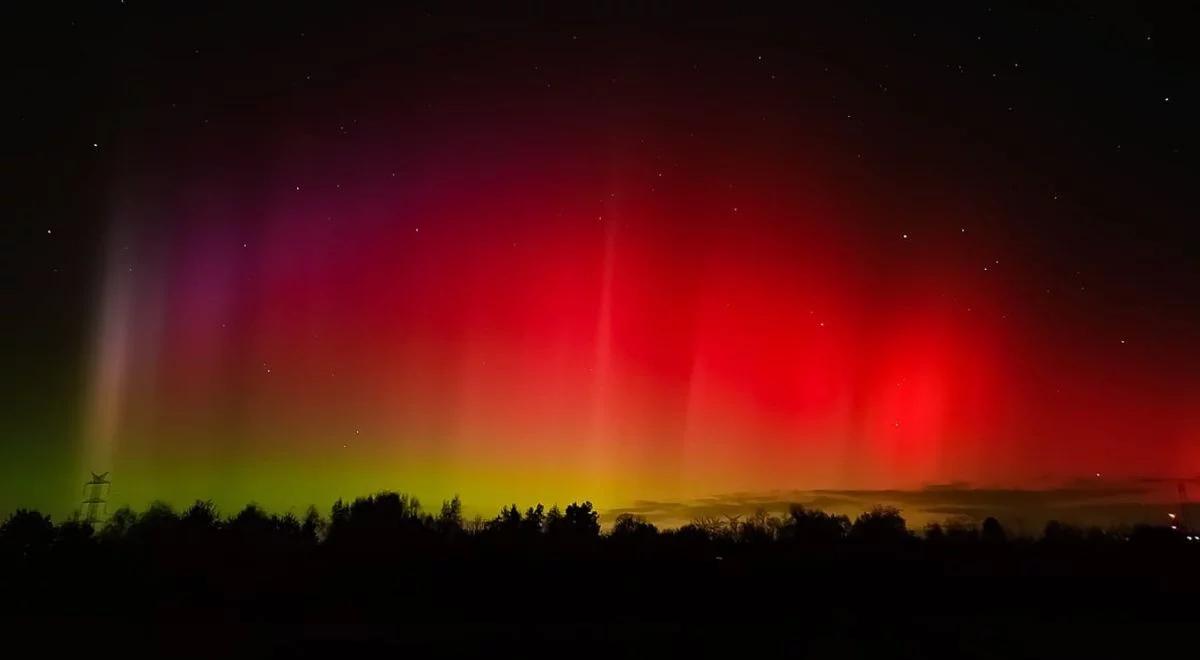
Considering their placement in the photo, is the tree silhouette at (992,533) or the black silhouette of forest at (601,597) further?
the tree silhouette at (992,533)

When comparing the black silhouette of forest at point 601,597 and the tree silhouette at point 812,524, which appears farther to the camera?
the tree silhouette at point 812,524

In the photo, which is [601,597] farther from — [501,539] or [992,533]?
[992,533]

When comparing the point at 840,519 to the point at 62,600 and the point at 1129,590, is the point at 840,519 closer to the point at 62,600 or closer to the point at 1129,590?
the point at 1129,590

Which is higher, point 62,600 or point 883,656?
point 883,656

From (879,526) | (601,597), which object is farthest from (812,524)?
(601,597)

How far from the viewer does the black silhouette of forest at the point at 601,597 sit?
68.0 feet

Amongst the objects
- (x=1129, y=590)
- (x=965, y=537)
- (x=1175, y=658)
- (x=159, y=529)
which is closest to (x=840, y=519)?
(x=965, y=537)

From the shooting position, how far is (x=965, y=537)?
58.4 m

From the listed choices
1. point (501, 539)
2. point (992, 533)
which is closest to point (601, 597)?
point (501, 539)

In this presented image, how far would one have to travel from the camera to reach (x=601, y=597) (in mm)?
30266

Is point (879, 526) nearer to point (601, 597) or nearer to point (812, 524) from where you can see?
point (812, 524)

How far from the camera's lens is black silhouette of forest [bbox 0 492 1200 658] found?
2073 cm

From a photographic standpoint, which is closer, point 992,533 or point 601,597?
point 601,597

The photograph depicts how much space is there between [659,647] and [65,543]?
3763 centimetres
